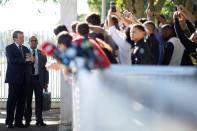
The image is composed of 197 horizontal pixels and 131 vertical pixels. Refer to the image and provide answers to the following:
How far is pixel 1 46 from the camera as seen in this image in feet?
48.4

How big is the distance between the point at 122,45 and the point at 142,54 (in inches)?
23.3

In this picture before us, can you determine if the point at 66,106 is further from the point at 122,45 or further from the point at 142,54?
the point at 142,54

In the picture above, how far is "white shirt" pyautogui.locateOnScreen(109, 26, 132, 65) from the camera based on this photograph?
723 centimetres

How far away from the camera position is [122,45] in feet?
24.5

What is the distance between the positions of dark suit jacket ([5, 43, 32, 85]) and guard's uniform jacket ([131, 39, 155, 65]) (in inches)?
162

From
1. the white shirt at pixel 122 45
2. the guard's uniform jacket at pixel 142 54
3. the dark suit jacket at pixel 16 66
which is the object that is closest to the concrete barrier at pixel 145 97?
the guard's uniform jacket at pixel 142 54

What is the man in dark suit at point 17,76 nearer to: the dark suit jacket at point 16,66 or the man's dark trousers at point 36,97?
the dark suit jacket at point 16,66

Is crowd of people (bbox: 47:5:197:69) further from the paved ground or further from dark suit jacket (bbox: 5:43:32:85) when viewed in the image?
the paved ground

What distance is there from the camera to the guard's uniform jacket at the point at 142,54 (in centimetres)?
691

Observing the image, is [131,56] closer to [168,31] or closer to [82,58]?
[168,31]

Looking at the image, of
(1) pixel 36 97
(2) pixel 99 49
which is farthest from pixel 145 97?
(1) pixel 36 97

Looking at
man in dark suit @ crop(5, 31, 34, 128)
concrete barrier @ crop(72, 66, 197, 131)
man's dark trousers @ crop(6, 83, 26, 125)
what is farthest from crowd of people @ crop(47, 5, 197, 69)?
man's dark trousers @ crop(6, 83, 26, 125)

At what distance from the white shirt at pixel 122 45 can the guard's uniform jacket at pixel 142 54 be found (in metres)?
0.14

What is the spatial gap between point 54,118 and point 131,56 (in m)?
6.49
